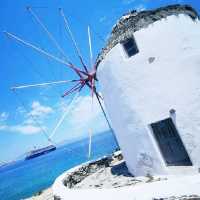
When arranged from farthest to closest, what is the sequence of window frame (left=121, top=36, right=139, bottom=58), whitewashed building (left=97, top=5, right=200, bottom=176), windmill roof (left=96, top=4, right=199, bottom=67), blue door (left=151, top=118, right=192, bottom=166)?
window frame (left=121, top=36, right=139, bottom=58), windmill roof (left=96, top=4, right=199, bottom=67), blue door (left=151, top=118, right=192, bottom=166), whitewashed building (left=97, top=5, right=200, bottom=176)

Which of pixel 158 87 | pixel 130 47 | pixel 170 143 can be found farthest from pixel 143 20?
pixel 170 143

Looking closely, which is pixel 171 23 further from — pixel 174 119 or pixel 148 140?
pixel 148 140

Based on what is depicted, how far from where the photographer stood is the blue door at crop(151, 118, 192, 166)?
10.5m

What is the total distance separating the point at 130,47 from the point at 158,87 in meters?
2.32

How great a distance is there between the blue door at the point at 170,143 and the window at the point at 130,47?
320 cm

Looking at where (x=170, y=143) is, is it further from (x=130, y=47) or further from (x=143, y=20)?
(x=143, y=20)

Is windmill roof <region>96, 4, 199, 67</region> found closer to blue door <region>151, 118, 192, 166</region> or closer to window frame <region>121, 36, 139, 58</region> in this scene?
window frame <region>121, 36, 139, 58</region>

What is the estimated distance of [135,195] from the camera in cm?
855

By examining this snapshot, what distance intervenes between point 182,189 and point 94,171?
9120 millimetres

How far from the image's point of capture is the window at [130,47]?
436 inches

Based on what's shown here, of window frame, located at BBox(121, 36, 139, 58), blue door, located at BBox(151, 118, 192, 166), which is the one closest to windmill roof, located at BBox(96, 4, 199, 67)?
window frame, located at BBox(121, 36, 139, 58)

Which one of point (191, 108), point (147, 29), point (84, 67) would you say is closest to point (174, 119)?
point (191, 108)

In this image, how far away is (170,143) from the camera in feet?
35.4

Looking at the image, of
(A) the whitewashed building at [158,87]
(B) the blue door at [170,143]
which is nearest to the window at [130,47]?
(A) the whitewashed building at [158,87]
